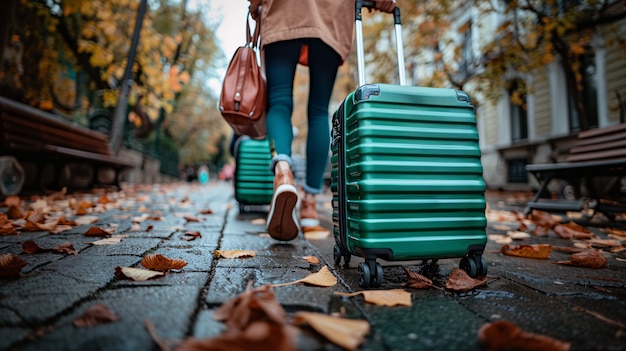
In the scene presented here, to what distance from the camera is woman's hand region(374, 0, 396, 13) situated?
1.71m

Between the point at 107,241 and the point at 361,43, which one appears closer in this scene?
the point at 361,43

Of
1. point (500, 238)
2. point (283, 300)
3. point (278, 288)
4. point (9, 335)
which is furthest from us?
point (500, 238)

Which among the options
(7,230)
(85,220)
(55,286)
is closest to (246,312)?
(55,286)

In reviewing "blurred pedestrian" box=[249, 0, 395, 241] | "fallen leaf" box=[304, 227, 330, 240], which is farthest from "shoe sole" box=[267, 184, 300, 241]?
"fallen leaf" box=[304, 227, 330, 240]

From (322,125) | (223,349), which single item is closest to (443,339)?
(223,349)

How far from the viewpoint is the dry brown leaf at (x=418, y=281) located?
120 centimetres

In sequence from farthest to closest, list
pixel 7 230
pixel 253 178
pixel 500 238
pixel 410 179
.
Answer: pixel 253 178, pixel 500 238, pixel 7 230, pixel 410 179

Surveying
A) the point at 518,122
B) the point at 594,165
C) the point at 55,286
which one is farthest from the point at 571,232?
the point at 518,122

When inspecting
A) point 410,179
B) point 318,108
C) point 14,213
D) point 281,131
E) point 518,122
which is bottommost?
point 14,213

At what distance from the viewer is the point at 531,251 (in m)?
1.71

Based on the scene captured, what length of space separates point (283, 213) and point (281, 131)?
1.62ft

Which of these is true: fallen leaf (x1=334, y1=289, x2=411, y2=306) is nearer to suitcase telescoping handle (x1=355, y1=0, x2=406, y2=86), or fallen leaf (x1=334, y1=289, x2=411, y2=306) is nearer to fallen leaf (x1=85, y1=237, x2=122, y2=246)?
suitcase telescoping handle (x1=355, y1=0, x2=406, y2=86)

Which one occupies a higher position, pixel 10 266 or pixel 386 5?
pixel 386 5

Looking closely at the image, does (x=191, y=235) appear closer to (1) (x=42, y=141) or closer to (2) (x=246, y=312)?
(2) (x=246, y=312)
